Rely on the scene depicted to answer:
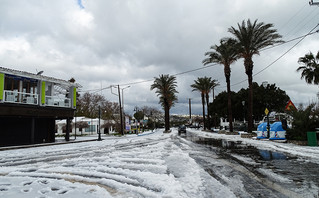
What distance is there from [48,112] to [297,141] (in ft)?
74.0

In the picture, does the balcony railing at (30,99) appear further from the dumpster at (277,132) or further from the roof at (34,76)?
the dumpster at (277,132)

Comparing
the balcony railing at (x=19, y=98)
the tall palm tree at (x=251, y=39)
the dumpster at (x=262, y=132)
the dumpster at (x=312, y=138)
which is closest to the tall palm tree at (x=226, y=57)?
the tall palm tree at (x=251, y=39)

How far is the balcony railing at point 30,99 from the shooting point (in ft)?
65.1

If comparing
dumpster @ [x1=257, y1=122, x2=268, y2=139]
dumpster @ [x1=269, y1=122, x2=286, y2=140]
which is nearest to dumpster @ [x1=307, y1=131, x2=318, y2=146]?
dumpster @ [x1=269, y1=122, x2=286, y2=140]

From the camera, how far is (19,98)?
20906 mm

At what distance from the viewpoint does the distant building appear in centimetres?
1969

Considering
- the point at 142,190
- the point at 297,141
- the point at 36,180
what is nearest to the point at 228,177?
the point at 142,190

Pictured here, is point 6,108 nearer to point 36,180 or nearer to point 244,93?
point 36,180

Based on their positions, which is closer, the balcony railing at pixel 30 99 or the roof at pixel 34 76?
the roof at pixel 34 76

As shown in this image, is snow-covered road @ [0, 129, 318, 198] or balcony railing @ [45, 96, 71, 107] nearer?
snow-covered road @ [0, 129, 318, 198]

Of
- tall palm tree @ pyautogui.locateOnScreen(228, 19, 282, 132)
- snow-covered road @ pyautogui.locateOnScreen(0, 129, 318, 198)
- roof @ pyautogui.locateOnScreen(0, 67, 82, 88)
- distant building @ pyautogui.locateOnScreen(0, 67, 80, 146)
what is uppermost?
tall palm tree @ pyautogui.locateOnScreen(228, 19, 282, 132)

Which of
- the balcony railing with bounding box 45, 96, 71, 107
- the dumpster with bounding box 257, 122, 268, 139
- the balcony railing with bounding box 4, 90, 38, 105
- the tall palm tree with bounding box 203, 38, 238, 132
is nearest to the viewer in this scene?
the balcony railing with bounding box 4, 90, 38, 105

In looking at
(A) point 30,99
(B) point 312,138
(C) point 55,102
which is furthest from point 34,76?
(B) point 312,138

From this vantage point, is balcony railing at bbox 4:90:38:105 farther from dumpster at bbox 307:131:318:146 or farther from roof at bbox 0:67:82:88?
dumpster at bbox 307:131:318:146
